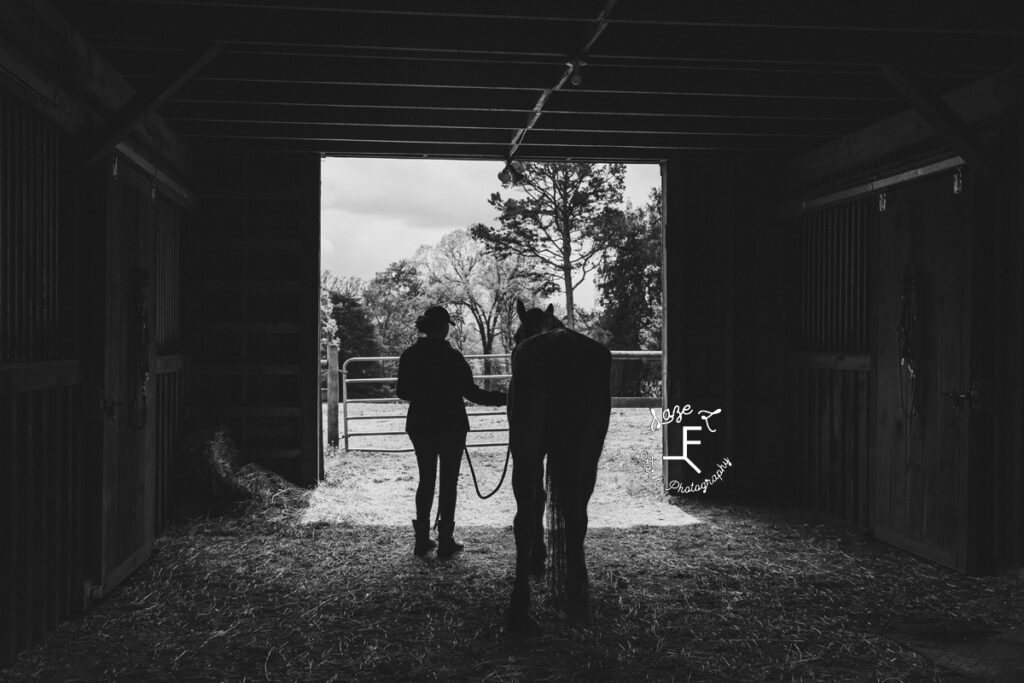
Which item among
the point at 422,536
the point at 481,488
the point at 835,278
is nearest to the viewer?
the point at 422,536

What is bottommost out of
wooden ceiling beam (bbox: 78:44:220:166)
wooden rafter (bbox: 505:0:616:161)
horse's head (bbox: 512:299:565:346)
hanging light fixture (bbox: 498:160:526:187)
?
horse's head (bbox: 512:299:565:346)

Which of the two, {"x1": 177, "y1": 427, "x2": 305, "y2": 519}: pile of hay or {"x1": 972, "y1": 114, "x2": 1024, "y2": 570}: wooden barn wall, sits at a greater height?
{"x1": 972, "y1": 114, "x2": 1024, "y2": 570}: wooden barn wall

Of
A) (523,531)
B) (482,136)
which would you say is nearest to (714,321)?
(482,136)

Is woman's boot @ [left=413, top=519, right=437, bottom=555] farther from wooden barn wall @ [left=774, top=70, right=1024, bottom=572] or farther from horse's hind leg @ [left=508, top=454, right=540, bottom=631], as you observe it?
wooden barn wall @ [left=774, top=70, right=1024, bottom=572]

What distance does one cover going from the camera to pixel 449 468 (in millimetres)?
4828

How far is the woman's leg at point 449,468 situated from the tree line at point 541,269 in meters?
14.1

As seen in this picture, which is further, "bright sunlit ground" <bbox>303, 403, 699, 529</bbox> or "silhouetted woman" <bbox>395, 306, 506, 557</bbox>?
"bright sunlit ground" <bbox>303, 403, 699, 529</bbox>

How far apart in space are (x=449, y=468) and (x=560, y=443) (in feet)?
4.44

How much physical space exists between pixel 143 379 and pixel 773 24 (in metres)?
3.86

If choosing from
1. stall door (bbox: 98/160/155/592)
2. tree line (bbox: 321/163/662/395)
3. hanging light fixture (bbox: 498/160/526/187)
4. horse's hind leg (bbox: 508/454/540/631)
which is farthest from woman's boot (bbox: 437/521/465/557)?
tree line (bbox: 321/163/662/395)

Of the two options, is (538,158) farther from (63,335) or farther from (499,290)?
(499,290)

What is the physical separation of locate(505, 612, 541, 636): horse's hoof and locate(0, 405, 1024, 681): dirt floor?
69 millimetres

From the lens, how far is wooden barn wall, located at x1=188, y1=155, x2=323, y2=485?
6.57 m

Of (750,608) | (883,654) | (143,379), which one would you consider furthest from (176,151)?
(883,654)
